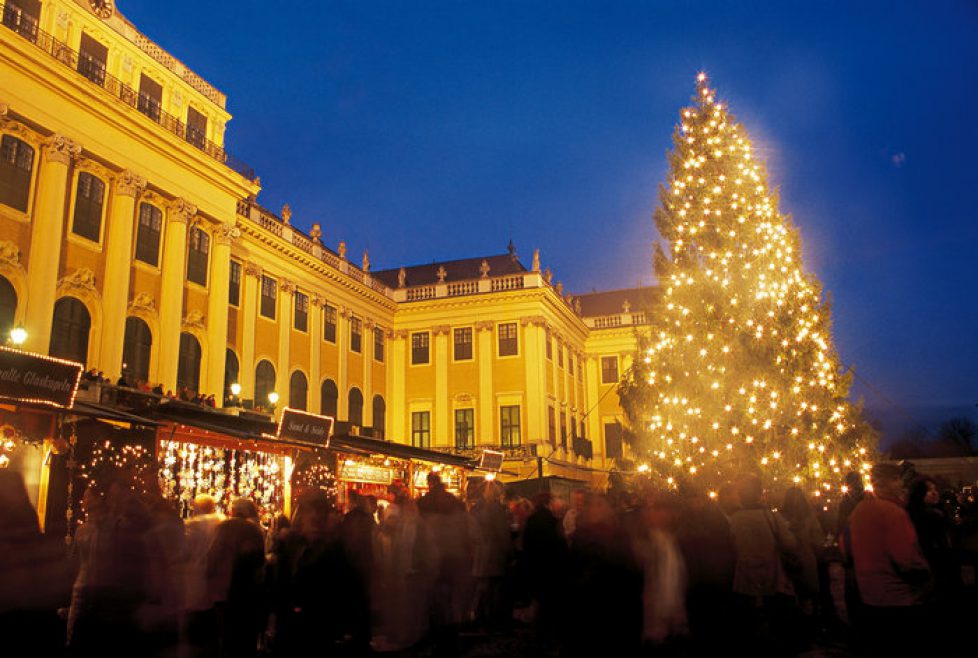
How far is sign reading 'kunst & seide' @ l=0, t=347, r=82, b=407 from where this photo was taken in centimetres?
1169

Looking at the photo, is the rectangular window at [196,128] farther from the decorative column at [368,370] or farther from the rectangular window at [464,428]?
the rectangular window at [464,428]

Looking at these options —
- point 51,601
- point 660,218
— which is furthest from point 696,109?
point 51,601

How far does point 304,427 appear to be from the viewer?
17078 mm

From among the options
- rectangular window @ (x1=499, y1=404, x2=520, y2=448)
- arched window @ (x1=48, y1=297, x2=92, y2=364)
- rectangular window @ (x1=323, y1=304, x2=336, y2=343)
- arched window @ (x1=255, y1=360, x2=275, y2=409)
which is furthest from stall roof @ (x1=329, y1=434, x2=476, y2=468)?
rectangular window @ (x1=499, y1=404, x2=520, y2=448)

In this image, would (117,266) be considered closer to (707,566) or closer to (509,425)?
(707,566)

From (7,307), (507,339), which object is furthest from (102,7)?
(507,339)

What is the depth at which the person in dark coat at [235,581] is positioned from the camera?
21.1 feet

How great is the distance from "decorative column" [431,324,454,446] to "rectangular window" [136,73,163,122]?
19.0 meters

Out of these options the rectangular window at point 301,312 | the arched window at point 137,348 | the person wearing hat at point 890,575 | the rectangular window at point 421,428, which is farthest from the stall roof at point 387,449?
the person wearing hat at point 890,575

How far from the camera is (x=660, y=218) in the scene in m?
21.5

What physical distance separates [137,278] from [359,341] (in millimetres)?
15128

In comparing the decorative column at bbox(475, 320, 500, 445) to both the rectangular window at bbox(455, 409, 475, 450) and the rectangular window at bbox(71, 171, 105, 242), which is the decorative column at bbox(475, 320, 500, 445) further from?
the rectangular window at bbox(71, 171, 105, 242)

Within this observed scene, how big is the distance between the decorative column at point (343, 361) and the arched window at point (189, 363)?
1002 centimetres

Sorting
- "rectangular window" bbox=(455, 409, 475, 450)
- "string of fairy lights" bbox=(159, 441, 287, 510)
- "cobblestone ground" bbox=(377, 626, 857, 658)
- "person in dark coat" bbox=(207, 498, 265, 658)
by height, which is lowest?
"cobblestone ground" bbox=(377, 626, 857, 658)
